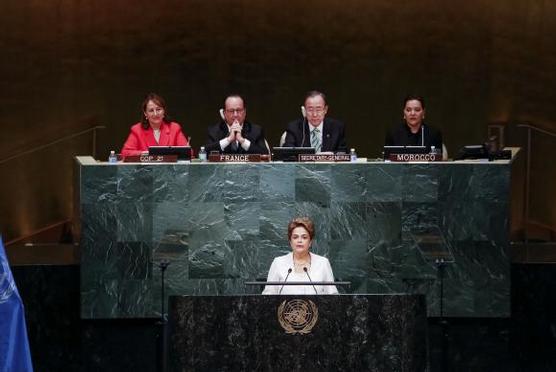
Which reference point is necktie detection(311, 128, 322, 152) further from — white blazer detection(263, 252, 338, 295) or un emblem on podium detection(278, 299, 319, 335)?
un emblem on podium detection(278, 299, 319, 335)

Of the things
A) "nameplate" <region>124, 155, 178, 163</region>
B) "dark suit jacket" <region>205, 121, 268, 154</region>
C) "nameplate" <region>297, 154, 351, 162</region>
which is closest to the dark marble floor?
"nameplate" <region>124, 155, 178, 163</region>

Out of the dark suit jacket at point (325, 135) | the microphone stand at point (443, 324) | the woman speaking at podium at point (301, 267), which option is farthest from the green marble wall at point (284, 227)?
the woman speaking at podium at point (301, 267)

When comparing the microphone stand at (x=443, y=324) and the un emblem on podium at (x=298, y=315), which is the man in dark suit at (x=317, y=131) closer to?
the microphone stand at (x=443, y=324)

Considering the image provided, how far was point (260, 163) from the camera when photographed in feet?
26.4

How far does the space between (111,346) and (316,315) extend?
202 centimetres

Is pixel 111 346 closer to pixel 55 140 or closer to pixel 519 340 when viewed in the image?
pixel 519 340

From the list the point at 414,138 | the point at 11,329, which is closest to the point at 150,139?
the point at 414,138

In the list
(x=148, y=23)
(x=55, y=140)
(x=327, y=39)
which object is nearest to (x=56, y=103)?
(x=55, y=140)

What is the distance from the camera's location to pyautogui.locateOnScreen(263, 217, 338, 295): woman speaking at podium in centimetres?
701

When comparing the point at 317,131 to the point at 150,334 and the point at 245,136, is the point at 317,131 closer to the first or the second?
the point at 245,136

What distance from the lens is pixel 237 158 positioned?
8141 millimetres

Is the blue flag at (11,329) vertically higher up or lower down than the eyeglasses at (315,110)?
lower down

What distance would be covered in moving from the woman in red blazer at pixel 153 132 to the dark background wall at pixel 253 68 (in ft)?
7.25

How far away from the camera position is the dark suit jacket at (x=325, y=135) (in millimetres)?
8680
